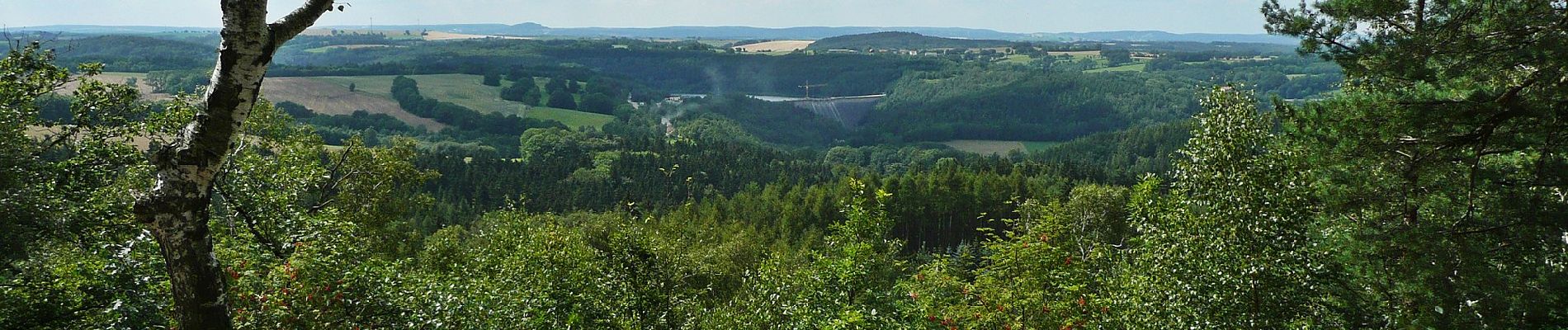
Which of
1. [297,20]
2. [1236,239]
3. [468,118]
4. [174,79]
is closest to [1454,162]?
[1236,239]

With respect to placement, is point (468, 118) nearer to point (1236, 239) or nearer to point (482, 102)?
point (482, 102)

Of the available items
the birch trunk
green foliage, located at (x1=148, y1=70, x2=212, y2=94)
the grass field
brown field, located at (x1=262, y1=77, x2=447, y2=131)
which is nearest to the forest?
the birch trunk

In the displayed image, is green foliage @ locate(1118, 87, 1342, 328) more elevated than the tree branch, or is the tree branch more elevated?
the tree branch

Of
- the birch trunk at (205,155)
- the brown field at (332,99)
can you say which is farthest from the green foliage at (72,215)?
the brown field at (332,99)

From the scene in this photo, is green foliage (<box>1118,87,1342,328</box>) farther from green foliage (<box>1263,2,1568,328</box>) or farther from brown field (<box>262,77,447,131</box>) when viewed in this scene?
brown field (<box>262,77,447,131</box>)

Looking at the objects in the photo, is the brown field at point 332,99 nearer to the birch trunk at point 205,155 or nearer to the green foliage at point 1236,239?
the green foliage at point 1236,239
